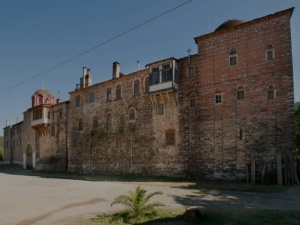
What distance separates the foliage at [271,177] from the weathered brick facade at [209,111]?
0.43 metres

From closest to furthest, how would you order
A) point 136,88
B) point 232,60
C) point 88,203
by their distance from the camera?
point 88,203
point 232,60
point 136,88

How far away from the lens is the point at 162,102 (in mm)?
22719

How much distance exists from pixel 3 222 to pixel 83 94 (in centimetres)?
2409

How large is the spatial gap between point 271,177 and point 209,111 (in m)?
6.64

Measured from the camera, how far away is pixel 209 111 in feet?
65.9

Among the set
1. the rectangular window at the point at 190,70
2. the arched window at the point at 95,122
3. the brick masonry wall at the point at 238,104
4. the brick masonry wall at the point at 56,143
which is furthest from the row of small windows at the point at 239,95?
the brick masonry wall at the point at 56,143

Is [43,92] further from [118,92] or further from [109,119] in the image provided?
[118,92]

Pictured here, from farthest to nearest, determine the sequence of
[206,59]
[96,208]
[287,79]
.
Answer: [206,59] < [287,79] < [96,208]

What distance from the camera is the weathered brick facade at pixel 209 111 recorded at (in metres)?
17.2

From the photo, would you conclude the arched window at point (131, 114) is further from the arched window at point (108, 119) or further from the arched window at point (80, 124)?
the arched window at point (80, 124)

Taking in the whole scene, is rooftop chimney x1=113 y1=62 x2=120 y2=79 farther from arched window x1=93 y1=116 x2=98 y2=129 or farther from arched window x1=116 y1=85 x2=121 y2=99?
arched window x1=93 y1=116 x2=98 y2=129

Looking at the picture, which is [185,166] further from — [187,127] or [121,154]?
[121,154]

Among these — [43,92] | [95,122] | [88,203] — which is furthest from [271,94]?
[43,92]

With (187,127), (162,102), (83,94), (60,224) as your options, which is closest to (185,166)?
(187,127)
